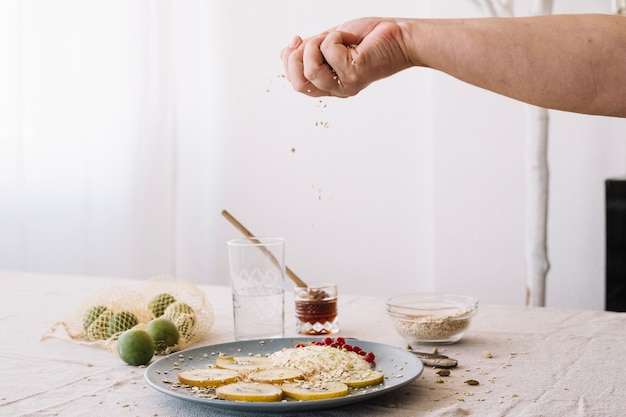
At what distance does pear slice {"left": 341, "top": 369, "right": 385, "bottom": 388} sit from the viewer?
1.09m

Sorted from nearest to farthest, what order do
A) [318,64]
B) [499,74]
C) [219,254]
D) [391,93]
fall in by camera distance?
[499,74]
[318,64]
[391,93]
[219,254]

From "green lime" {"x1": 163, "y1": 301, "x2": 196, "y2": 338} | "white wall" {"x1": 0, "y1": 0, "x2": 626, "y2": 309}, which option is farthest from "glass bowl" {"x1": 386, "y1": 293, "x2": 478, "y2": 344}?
"white wall" {"x1": 0, "y1": 0, "x2": 626, "y2": 309}

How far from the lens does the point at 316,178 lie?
372cm

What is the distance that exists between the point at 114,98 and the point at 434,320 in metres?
2.71

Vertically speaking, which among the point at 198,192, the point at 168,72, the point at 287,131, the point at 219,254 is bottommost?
the point at 219,254

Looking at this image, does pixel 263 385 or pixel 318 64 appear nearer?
pixel 263 385

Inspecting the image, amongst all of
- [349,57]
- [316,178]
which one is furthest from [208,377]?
[316,178]

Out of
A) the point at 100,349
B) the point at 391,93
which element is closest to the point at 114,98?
the point at 391,93

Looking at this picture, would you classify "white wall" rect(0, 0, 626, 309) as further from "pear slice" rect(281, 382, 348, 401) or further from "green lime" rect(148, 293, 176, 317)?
"pear slice" rect(281, 382, 348, 401)

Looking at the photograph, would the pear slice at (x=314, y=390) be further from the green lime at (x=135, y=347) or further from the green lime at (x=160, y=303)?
the green lime at (x=160, y=303)

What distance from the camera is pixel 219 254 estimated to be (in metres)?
4.02

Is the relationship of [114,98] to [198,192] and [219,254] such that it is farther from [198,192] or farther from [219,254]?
[219,254]

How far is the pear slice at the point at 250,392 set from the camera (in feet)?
3.31

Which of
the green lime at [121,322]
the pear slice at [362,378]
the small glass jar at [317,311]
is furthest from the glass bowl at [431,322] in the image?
the green lime at [121,322]
